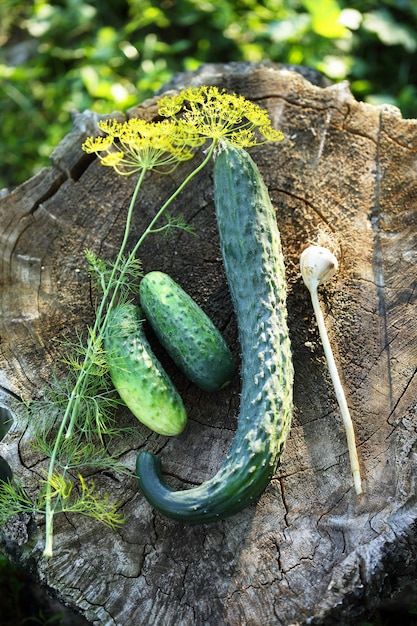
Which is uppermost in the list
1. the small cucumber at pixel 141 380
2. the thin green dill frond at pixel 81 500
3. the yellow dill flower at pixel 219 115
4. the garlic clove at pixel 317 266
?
the yellow dill flower at pixel 219 115

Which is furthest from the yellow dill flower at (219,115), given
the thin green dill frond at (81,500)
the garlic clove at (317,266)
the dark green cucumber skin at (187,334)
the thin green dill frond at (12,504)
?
the thin green dill frond at (12,504)

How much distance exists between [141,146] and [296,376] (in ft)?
3.86

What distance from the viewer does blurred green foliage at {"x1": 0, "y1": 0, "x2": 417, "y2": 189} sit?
14.5 ft

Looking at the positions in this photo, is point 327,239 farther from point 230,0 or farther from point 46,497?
point 230,0

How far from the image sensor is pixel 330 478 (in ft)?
8.63

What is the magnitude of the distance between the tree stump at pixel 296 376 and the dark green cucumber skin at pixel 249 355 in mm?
174

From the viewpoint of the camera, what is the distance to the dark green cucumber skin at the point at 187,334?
2.66 meters

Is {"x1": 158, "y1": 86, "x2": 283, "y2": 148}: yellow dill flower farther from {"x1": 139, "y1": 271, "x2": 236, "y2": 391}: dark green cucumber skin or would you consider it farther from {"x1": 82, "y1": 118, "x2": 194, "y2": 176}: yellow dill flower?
{"x1": 139, "y1": 271, "x2": 236, "y2": 391}: dark green cucumber skin

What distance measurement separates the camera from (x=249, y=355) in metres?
2.62

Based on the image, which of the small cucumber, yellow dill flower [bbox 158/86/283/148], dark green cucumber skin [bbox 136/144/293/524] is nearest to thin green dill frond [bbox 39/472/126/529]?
dark green cucumber skin [bbox 136/144/293/524]

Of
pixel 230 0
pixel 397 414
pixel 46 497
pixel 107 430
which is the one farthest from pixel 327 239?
pixel 230 0

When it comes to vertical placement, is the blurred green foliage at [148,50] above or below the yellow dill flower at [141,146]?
below

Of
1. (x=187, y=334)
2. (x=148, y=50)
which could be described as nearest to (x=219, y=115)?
(x=187, y=334)

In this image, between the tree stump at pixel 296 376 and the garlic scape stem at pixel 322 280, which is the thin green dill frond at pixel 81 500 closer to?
the tree stump at pixel 296 376
